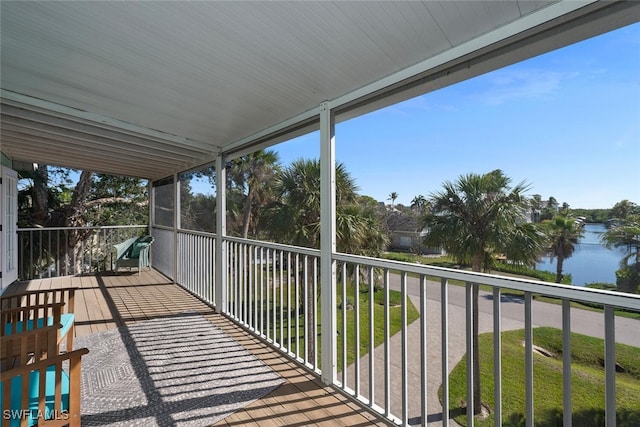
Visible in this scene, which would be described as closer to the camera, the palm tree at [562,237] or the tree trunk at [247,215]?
the palm tree at [562,237]

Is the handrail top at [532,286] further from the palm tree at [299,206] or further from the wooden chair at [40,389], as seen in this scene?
the wooden chair at [40,389]

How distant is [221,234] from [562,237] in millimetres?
3582

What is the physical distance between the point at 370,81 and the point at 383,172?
0.64 meters

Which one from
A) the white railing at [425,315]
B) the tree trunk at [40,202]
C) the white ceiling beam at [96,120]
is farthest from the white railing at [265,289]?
the tree trunk at [40,202]

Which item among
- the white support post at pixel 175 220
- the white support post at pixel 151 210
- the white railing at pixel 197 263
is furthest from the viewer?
the white support post at pixel 151 210

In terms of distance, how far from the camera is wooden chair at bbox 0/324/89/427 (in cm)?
124

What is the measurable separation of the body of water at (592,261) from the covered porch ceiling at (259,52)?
87cm

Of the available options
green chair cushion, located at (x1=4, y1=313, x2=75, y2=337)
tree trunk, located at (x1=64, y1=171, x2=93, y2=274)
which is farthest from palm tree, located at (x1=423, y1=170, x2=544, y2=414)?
tree trunk, located at (x1=64, y1=171, x2=93, y2=274)

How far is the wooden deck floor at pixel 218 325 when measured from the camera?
2049 mm

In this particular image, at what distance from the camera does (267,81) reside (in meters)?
2.14

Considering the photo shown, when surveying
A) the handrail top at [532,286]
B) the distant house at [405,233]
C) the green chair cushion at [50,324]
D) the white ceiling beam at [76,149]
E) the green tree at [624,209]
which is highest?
the white ceiling beam at [76,149]

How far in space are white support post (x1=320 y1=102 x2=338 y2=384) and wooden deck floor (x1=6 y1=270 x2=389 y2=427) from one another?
0.85 feet

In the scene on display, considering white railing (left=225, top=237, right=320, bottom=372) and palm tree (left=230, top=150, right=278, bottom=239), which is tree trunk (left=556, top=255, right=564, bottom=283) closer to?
white railing (left=225, top=237, right=320, bottom=372)

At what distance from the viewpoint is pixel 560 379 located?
66.3 inches
